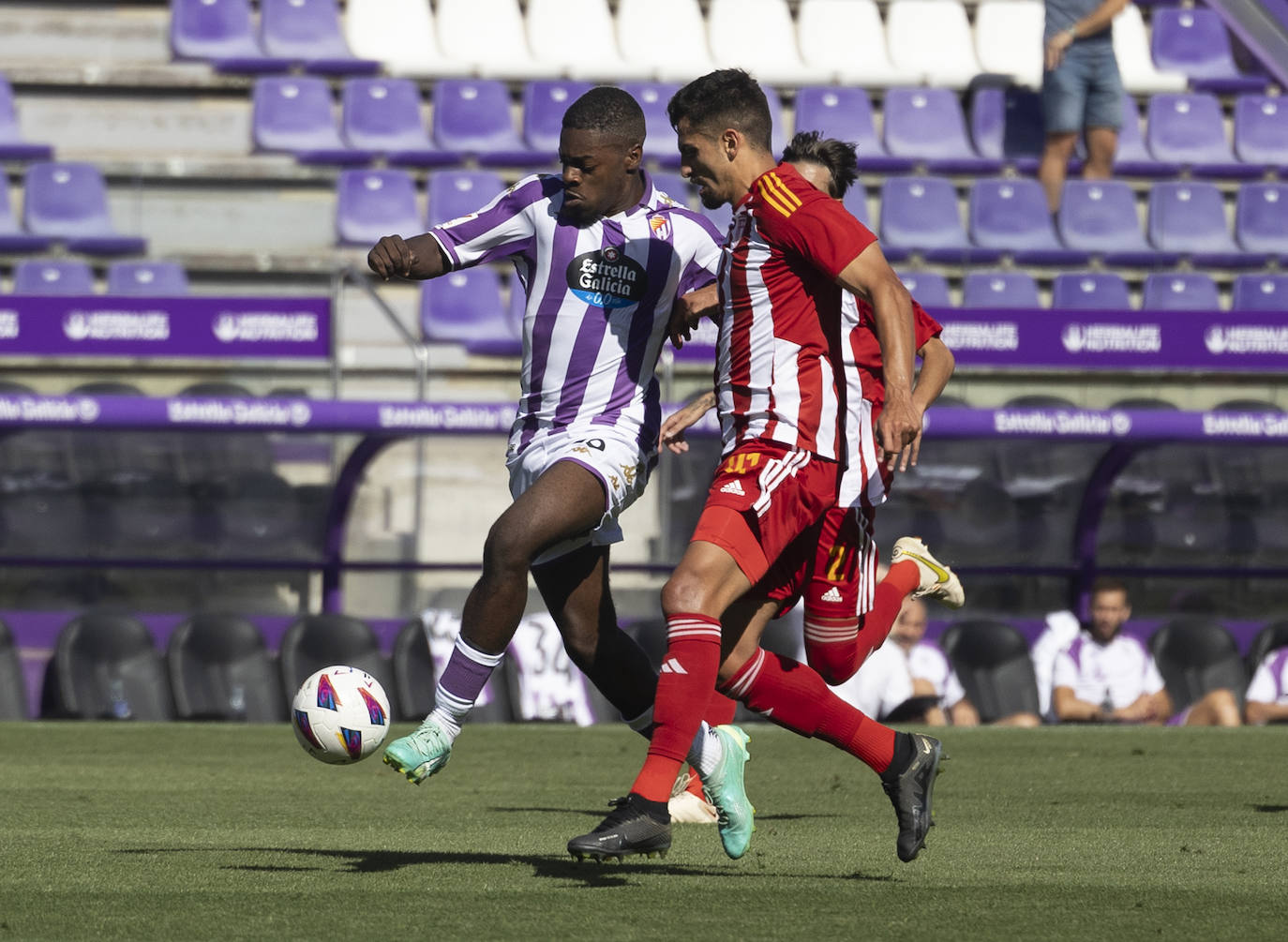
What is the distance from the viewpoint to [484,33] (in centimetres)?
1598

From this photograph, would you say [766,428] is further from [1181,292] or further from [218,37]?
[218,37]

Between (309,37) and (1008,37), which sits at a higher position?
(1008,37)

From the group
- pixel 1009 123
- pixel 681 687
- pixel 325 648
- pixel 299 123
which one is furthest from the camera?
pixel 1009 123

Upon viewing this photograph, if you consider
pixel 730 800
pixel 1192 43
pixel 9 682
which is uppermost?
pixel 1192 43

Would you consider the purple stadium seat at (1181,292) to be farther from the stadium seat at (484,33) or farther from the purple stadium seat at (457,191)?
the stadium seat at (484,33)

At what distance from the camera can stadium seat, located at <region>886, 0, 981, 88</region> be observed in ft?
54.2

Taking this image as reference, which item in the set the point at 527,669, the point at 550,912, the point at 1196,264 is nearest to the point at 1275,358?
the point at 1196,264

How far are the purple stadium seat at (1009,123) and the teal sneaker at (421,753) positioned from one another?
1146cm

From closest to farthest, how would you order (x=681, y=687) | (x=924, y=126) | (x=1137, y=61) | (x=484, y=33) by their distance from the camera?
1. (x=681, y=687)
2. (x=924, y=126)
3. (x=484, y=33)
4. (x=1137, y=61)

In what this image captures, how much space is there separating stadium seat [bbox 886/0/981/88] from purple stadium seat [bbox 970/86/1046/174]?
1071mm

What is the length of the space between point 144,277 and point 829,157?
24.3ft

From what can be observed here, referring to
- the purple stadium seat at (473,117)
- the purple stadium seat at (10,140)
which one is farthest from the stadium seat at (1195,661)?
the purple stadium seat at (10,140)

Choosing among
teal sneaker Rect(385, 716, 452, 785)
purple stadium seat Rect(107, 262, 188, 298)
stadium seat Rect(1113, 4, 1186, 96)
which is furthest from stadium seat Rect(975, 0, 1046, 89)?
teal sneaker Rect(385, 716, 452, 785)

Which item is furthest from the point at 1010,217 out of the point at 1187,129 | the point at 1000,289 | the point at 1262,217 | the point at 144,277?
the point at 144,277
